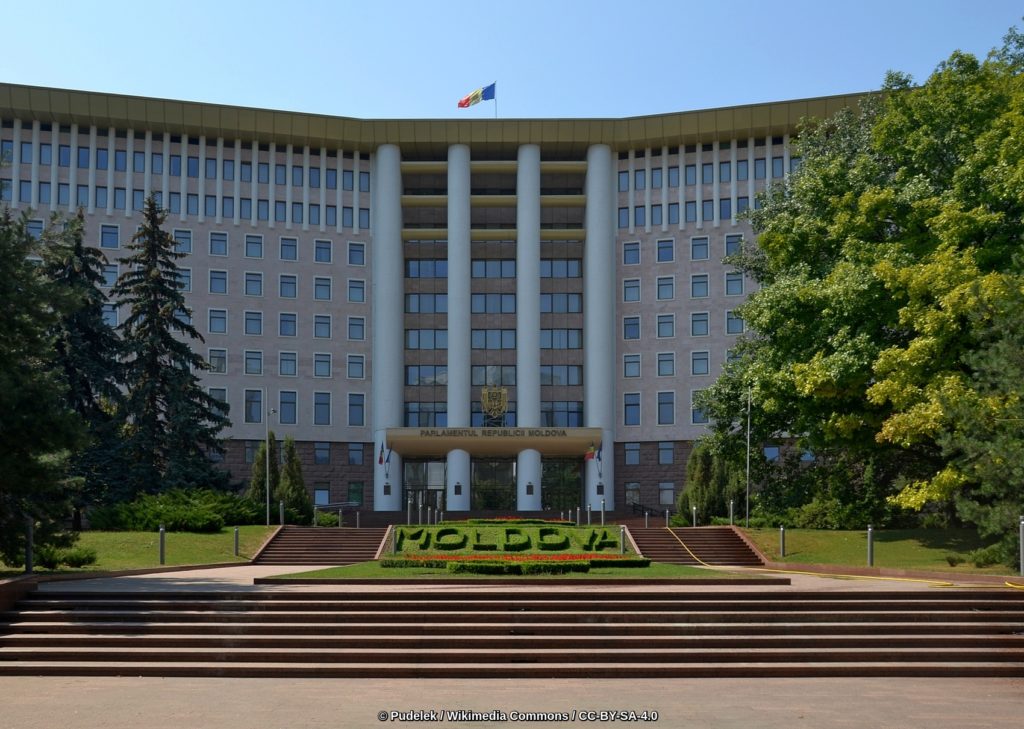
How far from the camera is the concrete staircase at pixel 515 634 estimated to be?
14820mm

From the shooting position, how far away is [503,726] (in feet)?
37.5

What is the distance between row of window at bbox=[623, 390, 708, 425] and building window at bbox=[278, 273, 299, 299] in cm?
2030

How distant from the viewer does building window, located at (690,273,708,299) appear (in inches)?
2480

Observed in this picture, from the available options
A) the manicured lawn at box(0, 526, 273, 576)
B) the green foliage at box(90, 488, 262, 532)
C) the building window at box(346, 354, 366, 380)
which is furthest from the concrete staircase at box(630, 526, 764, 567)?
the building window at box(346, 354, 366, 380)

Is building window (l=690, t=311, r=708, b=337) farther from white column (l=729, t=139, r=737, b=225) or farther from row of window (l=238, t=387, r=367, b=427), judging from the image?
row of window (l=238, t=387, r=367, b=427)

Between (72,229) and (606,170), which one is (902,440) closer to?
(72,229)

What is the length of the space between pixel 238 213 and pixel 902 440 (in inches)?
1791

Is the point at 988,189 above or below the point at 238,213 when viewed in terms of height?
below

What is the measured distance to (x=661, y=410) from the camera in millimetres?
63125

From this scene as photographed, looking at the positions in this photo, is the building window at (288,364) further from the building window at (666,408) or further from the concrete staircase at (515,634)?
the concrete staircase at (515,634)

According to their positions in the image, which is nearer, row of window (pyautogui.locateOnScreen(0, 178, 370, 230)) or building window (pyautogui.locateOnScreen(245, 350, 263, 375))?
row of window (pyautogui.locateOnScreen(0, 178, 370, 230))

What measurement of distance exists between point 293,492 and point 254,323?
18405 mm

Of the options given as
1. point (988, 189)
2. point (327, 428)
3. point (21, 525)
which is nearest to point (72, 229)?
point (21, 525)

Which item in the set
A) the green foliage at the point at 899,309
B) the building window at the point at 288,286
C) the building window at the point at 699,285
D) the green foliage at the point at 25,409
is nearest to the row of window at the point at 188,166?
the building window at the point at 288,286
